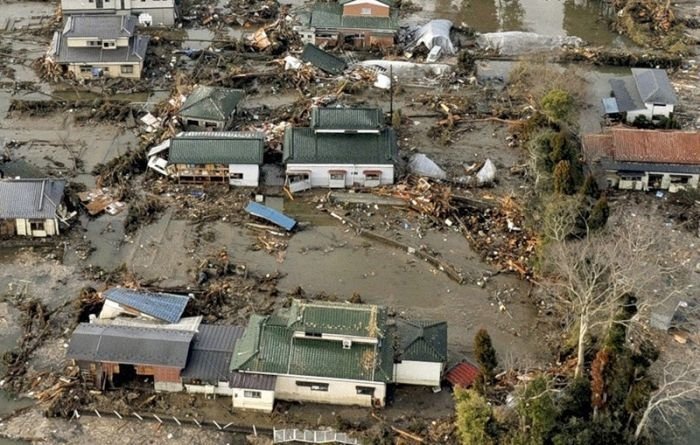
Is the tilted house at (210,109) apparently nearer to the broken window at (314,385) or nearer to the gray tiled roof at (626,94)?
the broken window at (314,385)

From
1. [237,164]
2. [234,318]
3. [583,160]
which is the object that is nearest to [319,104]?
[237,164]

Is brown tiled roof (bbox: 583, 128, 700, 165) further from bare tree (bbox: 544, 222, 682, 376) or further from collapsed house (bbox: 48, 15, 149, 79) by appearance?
collapsed house (bbox: 48, 15, 149, 79)

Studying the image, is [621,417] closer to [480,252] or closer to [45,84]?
[480,252]

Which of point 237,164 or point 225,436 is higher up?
point 237,164

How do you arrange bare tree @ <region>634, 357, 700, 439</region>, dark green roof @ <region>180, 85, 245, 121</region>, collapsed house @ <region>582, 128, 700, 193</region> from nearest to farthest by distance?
bare tree @ <region>634, 357, 700, 439</region>
collapsed house @ <region>582, 128, 700, 193</region>
dark green roof @ <region>180, 85, 245, 121</region>

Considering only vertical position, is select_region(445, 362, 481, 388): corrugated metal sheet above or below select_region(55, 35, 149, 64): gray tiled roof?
below

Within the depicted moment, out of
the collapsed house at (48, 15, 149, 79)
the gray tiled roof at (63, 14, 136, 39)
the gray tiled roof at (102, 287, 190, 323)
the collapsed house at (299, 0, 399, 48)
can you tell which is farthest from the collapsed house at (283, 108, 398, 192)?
the gray tiled roof at (63, 14, 136, 39)
